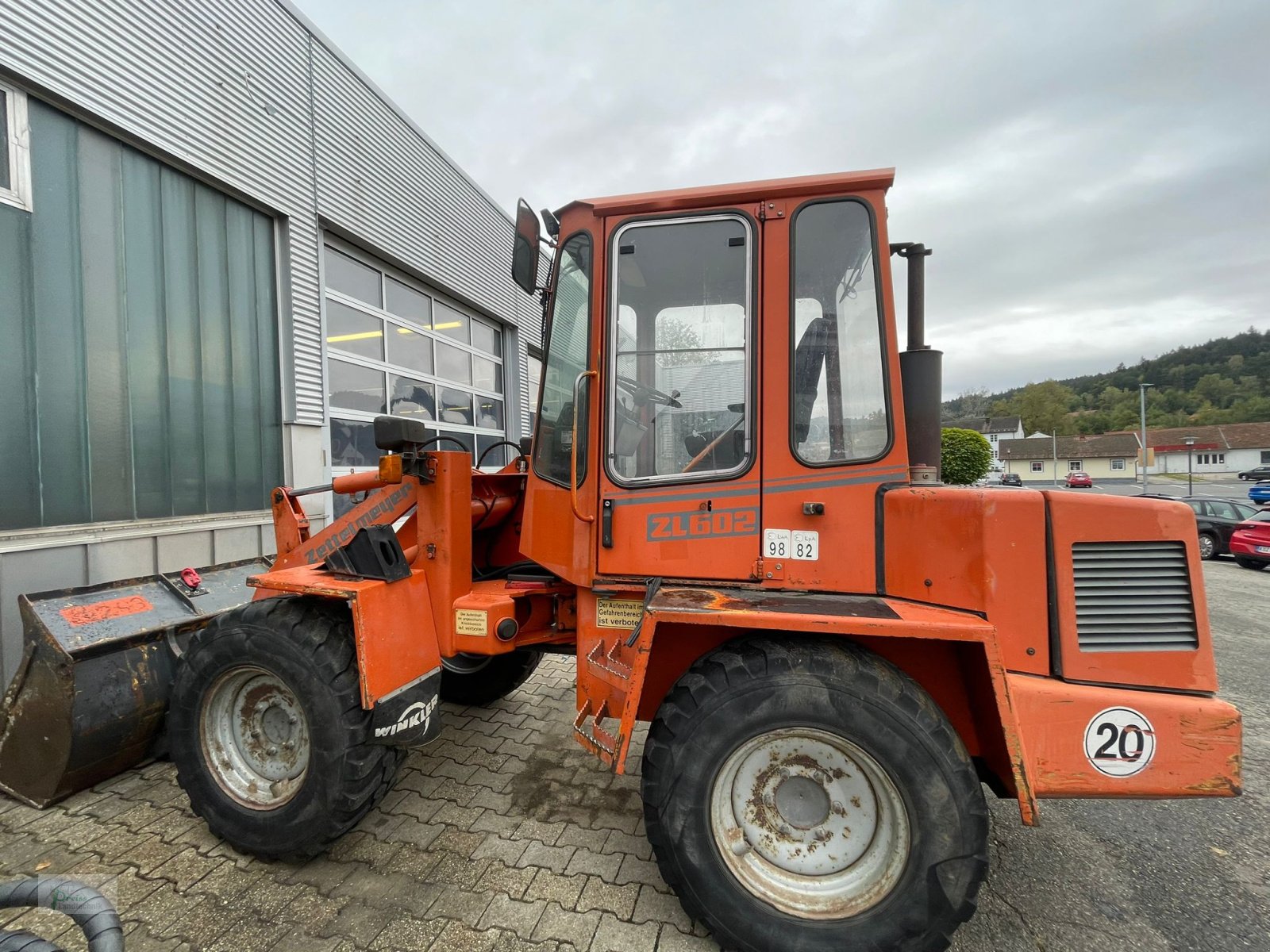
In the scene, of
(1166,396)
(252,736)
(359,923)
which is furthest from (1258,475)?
(1166,396)

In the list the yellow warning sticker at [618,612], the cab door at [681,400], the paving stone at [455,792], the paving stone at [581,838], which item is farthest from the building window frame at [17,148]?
the paving stone at [581,838]

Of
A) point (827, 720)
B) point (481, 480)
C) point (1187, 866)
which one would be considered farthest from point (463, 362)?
point (1187, 866)

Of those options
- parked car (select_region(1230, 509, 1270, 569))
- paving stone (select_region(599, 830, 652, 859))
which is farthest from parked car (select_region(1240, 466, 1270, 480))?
paving stone (select_region(599, 830, 652, 859))

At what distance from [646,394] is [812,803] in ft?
5.71

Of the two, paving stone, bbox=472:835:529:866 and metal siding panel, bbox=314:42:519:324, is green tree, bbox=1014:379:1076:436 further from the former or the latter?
paving stone, bbox=472:835:529:866

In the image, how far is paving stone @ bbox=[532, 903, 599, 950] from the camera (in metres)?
2.06

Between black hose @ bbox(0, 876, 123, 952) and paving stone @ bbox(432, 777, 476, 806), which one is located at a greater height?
black hose @ bbox(0, 876, 123, 952)

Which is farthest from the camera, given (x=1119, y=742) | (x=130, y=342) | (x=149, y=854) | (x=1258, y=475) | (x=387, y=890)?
(x=1258, y=475)

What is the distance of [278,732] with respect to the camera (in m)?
2.62

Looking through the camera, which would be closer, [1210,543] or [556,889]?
[556,889]

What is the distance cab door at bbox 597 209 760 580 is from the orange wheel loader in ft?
0.04

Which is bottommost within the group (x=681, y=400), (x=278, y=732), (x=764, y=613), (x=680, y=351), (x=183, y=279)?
(x=278, y=732)

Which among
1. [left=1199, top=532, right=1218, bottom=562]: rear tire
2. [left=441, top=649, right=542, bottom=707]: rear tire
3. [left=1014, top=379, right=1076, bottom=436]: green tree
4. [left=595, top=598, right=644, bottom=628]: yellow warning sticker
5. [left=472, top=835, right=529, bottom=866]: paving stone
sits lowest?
[left=1199, top=532, right=1218, bottom=562]: rear tire

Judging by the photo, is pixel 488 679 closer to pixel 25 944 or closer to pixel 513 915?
pixel 513 915
